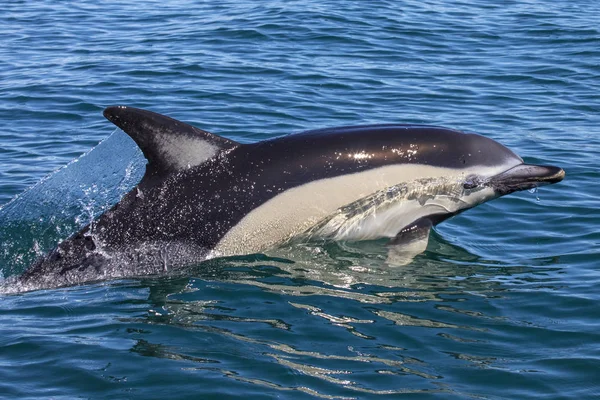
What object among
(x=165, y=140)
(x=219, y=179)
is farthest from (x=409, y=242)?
(x=165, y=140)

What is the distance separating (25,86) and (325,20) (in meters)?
8.33

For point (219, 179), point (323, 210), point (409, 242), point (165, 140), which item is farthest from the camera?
point (409, 242)

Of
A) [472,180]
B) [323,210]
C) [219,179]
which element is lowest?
[323,210]

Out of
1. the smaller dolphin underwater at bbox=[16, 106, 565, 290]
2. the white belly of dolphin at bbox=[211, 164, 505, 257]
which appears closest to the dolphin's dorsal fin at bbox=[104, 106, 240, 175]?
the smaller dolphin underwater at bbox=[16, 106, 565, 290]

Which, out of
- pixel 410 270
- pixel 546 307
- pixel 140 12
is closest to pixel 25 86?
pixel 140 12

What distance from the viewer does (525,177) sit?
32.9 ft

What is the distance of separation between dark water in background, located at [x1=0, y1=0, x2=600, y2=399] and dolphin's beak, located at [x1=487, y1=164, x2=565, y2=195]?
83 centimetres

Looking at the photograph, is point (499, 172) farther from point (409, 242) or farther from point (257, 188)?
point (257, 188)

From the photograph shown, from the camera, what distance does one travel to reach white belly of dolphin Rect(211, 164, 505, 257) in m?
9.50

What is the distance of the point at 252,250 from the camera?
381 inches

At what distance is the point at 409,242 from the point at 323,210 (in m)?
1.07

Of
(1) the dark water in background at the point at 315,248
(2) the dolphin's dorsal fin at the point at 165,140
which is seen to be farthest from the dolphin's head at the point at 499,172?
(2) the dolphin's dorsal fin at the point at 165,140

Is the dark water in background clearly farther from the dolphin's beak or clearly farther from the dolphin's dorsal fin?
the dolphin's dorsal fin

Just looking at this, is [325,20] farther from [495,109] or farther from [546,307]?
[546,307]
